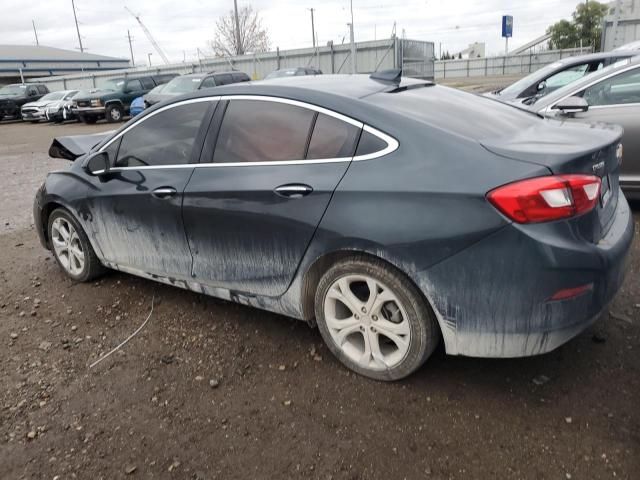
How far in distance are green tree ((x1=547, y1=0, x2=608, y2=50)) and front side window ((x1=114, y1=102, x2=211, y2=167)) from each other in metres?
49.8

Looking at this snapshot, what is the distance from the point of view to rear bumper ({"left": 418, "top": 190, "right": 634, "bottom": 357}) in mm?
2326

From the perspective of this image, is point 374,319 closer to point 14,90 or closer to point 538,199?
point 538,199

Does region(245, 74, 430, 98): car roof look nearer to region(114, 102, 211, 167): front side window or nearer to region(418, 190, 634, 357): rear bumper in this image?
region(114, 102, 211, 167): front side window

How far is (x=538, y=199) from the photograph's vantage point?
2.32 meters

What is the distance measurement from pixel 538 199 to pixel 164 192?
2292 millimetres

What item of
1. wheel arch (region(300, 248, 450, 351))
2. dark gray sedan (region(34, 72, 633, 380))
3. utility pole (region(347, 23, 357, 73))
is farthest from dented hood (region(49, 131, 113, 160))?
utility pole (region(347, 23, 357, 73))

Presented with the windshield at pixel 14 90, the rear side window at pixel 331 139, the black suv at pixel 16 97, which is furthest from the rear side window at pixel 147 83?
the rear side window at pixel 331 139

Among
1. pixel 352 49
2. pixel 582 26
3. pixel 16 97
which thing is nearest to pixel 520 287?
pixel 352 49

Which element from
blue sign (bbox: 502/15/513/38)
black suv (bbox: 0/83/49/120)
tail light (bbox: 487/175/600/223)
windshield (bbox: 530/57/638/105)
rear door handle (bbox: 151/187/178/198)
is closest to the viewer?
tail light (bbox: 487/175/600/223)

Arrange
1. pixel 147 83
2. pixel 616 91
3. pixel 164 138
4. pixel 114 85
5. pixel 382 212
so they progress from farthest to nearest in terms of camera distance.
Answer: pixel 147 83 < pixel 114 85 < pixel 616 91 < pixel 164 138 < pixel 382 212

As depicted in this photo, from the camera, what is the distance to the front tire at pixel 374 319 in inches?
105

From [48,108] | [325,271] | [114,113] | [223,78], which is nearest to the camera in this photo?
[325,271]

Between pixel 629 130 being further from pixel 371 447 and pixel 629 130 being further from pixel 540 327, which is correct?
pixel 371 447

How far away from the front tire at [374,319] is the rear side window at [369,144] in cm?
55
